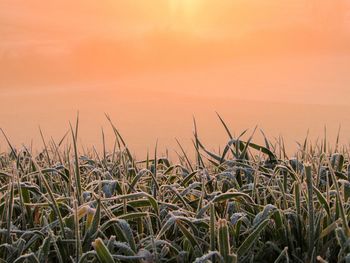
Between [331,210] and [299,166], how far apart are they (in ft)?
1.81

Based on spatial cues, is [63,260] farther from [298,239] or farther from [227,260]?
[298,239]

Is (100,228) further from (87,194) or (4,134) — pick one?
(4,134)

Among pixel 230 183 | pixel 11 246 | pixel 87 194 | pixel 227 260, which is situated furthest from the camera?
pixel 230 183

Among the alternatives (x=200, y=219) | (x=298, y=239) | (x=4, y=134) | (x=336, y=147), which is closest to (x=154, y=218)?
(x=200, y=219)

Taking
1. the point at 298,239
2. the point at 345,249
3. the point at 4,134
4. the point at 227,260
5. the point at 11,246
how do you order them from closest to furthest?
the point at 227,260 < the point at 345,249 < the point at 11,246 < the point at 298,239 < the point at 4,134

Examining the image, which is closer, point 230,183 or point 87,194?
point 87,194

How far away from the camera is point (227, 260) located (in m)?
1.38

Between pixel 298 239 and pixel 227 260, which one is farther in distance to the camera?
pixel 298 239

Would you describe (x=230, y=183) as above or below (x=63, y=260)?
above

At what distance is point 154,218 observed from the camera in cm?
204

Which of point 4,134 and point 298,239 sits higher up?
point 4,134

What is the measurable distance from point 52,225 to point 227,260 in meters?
0.64

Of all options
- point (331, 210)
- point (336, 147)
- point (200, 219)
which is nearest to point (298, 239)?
point (331, 210)

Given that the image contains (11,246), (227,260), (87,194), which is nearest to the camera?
(227,260)
